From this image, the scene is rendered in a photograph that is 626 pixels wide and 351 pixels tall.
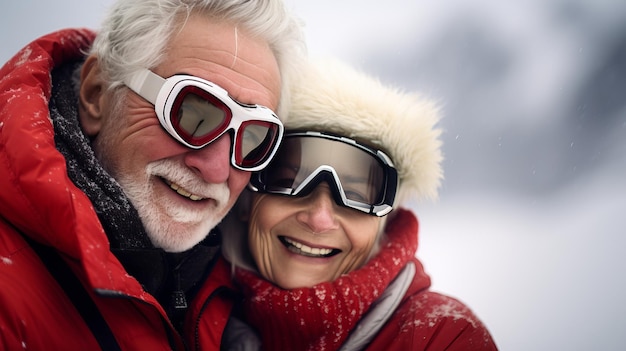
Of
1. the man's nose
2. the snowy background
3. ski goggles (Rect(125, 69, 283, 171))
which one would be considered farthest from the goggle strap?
the snowy background

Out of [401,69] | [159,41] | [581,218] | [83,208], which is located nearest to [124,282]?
[83,208]

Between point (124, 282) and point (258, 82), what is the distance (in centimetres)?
97

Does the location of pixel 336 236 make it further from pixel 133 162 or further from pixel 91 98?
pixel 91 98

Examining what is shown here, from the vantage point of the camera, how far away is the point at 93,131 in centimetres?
191

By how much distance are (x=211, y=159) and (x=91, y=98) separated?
24.1 inches

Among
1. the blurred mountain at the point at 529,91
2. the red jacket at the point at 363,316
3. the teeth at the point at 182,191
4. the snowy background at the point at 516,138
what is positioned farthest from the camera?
the blurred mountain at the point at 529,91

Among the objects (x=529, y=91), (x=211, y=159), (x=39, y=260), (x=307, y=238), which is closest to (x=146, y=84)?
(x=211, y=159)

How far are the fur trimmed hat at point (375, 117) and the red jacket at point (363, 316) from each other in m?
0.47

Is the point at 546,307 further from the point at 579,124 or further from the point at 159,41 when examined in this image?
the point at 159,41

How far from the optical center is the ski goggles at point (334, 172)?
220cm

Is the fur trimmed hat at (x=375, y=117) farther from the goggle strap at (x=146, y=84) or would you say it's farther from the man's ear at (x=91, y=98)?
the man's ear at (x=91, y=98)

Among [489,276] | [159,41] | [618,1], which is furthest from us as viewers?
[618,1]

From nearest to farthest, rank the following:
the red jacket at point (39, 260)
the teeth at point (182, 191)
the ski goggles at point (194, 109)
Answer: the red jacket at point (39, 260)
the ski goggles at point (194, 109)
the teeth at point (182, 191)

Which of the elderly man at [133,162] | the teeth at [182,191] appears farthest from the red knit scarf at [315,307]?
the teeth at [182,191]
